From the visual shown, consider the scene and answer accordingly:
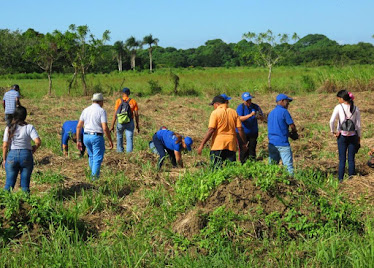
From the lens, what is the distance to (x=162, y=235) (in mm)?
4688

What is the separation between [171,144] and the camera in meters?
7.00

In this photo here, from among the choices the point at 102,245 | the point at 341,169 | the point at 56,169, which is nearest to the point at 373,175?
the point at 341,169

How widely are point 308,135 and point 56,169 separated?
21.8ft

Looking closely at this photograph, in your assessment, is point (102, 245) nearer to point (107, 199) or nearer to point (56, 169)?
point (107, 199)

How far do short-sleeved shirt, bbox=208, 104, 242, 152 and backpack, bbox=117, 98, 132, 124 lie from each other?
2769mm

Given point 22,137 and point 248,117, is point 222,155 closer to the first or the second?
point 248,117

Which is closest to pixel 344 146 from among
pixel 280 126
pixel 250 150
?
pixel 280 126

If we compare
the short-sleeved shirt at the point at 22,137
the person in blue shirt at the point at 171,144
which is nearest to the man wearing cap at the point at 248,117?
the person in blue shirt at the point at 171,144

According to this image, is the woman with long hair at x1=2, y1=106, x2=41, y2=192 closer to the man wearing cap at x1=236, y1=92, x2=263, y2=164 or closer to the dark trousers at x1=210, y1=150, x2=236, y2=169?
the dark trousers at x1=210, y1=150, x2=236, y2=169

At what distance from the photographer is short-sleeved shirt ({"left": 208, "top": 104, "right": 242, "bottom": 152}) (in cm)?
649

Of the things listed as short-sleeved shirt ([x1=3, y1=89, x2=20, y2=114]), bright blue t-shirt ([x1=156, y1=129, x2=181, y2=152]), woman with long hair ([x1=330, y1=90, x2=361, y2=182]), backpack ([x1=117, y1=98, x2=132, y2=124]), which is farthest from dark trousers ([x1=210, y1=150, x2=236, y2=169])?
short-sleeved shirt ([x1=3, y1=89, x2=20, y2=114])

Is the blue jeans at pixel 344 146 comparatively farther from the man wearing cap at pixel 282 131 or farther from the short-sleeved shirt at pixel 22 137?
the short-sleeved shirt at pixel 22 137

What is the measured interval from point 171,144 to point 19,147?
2353 mm

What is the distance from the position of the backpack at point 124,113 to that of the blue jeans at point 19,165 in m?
3.22
